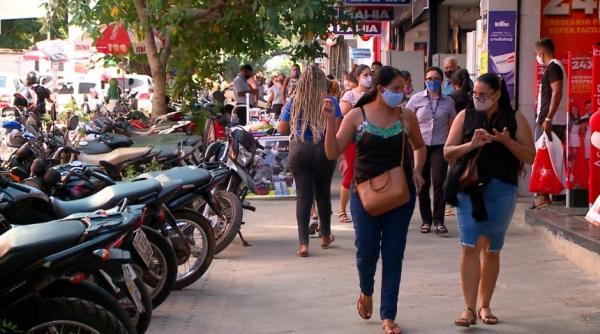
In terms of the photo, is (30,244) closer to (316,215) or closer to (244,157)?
(244,157)

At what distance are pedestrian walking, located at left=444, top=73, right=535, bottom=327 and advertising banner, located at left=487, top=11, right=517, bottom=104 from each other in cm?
650

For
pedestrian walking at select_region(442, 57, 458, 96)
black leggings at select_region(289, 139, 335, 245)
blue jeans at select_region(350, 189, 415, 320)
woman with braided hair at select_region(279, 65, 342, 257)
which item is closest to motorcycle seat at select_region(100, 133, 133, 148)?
woman with braided hair at select_region(279, 65, 342, 257)

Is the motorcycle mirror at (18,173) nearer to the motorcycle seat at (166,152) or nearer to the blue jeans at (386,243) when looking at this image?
the blue jeans at (386,243)

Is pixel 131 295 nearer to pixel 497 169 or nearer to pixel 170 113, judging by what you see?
pixel 497 169

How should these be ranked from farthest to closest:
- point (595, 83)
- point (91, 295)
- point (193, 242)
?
1. point (595, 83)
2. point (193, 242)
3. point (91, 295)

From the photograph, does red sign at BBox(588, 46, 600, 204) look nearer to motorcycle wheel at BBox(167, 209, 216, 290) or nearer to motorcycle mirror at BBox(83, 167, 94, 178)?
motorcycle wheel at BBox(167, 209, 216, 290)

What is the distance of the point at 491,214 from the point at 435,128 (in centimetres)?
449

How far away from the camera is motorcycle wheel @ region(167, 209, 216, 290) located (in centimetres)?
853

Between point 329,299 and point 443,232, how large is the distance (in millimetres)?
3626

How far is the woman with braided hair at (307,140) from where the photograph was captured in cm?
998

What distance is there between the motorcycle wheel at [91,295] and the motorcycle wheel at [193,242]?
315 cm

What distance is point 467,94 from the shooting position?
1210cm

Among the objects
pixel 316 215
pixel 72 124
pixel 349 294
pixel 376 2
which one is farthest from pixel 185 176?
pixel 376 2

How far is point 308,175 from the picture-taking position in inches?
399
